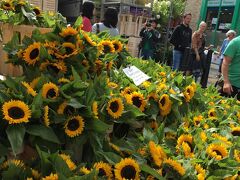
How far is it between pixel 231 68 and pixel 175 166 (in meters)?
2.82

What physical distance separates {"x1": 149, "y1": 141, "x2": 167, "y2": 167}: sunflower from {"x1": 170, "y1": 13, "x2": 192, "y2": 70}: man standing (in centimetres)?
579

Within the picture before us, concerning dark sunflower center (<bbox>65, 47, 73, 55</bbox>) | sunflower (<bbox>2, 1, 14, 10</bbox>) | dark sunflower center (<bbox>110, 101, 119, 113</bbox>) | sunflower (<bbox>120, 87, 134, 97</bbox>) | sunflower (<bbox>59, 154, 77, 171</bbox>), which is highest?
sunflower (<bbox>2, 1, 14, 10</bbox>)

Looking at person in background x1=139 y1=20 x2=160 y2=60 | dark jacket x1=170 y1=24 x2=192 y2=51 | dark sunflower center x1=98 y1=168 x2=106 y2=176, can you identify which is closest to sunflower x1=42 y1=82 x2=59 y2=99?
dark sunflower center x1=98 y1=168 x2=106 y2=176

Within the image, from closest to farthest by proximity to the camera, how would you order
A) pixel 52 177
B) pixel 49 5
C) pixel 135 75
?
pixel 52 177
pixel 135 75
pixel 49 5

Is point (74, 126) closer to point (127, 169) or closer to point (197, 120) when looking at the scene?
point (127, 169)

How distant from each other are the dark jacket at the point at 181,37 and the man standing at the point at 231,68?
334 cm

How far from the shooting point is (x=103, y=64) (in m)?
1.70

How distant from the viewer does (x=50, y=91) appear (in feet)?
4.09

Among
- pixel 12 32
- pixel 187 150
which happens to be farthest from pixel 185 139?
pixel 12 32

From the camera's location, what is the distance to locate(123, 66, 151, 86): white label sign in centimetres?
183

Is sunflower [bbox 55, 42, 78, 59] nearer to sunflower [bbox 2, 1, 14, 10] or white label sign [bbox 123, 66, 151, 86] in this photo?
white label sign [bbox 123, 66, 151, 86]

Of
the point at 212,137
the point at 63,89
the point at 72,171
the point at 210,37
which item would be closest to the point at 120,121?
the point at 63,89

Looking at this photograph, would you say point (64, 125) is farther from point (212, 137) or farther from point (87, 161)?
point (212, 137)

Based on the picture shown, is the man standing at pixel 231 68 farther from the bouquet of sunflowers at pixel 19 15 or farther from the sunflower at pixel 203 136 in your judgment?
the sunflower at pixel 203 136
